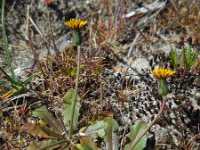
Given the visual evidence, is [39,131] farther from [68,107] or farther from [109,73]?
[109,73]

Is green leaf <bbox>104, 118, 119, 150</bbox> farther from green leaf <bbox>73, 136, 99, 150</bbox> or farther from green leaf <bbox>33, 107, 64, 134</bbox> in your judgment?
green leaf <bbox>33, 107, 64, 134</bbox>

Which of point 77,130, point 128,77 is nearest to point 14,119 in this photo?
point 77,130

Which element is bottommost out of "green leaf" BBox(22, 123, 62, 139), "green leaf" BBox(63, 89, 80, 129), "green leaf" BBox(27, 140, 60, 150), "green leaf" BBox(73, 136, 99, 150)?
"green leaf" BBox(73, 136, 99, 150)

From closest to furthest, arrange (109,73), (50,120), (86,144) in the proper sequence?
1. (86,144)
2. (50,120)
3. (109,73)

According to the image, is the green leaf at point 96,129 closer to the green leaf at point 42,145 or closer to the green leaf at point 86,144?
the green leaf at point 86,144

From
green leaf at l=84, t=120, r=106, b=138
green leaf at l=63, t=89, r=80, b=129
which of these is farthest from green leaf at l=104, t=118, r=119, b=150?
green leaf at l=63, t=89, r=80, b=129

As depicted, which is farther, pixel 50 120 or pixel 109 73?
pixel 109 73

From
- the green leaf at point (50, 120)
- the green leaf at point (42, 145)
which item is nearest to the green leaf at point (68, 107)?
the green leaf at point (50, 120)

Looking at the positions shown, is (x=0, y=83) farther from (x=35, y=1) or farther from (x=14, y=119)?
(x=35, y=1)

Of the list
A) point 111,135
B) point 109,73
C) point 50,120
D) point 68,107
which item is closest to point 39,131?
point 50,120
